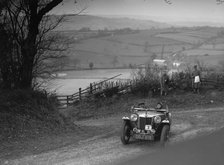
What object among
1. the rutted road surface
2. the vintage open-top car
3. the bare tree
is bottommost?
the rutted road surface

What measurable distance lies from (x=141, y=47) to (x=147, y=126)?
5463 centimetres

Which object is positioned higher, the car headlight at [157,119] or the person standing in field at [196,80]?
the person standing in field at [196,80]

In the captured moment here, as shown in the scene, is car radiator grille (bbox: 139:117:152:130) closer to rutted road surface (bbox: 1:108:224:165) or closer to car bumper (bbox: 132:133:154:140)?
car bumper (bbox: 132:133:154:140)

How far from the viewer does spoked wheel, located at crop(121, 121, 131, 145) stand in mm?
12009

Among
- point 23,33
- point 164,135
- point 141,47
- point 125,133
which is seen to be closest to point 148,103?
point 23,33

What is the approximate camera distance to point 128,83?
2677 cm

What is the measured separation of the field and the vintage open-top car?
40.8 m

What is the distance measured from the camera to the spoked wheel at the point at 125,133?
473 inches

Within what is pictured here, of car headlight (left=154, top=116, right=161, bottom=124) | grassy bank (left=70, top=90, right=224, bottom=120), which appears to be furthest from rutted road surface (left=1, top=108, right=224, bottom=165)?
grassy bank (left=70, top=90, right=224, bottom=120)

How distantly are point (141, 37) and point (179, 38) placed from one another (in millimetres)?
6948

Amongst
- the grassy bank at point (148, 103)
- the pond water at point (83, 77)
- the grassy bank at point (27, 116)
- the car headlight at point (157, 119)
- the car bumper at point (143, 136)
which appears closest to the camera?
the car bumper at point (143, 136)

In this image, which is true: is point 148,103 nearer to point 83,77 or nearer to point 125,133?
point 125,133

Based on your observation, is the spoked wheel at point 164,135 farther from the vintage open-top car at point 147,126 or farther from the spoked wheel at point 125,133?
the spoked wheel at point 125,133

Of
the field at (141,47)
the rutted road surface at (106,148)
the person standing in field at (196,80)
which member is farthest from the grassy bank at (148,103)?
the field at (141,47)
